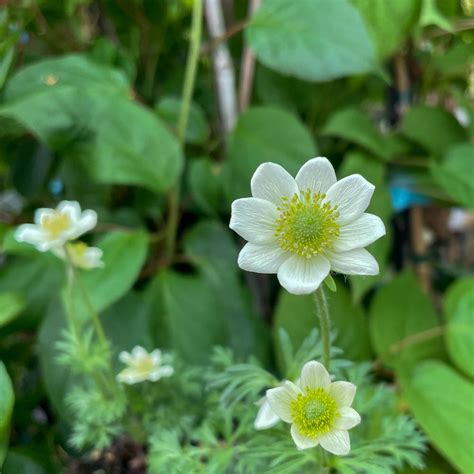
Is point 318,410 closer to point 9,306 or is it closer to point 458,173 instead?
point 9,306

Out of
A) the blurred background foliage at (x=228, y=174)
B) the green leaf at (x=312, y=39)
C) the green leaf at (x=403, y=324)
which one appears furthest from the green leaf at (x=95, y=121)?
the green leaf at (x=403, y=324)

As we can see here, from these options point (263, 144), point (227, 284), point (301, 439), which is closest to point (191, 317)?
point (227, 284)

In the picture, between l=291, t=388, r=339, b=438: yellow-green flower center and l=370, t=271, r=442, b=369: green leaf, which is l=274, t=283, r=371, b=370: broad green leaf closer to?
l=370, t=271, r=442, b=369: green leaf

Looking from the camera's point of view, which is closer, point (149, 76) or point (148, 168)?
point (148, 168)

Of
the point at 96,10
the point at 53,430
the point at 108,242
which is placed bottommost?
the point at 53,430

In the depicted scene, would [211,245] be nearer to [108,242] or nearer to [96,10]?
[108,242]

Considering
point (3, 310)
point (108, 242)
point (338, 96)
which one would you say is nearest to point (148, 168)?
point (108, 242)

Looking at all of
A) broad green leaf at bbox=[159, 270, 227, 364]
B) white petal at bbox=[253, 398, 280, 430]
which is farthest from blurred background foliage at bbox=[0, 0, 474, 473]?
white petal at bbox=[253, 398, 280, 430]

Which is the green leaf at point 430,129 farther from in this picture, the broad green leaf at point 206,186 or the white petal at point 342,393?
the white petal at point 342,393
